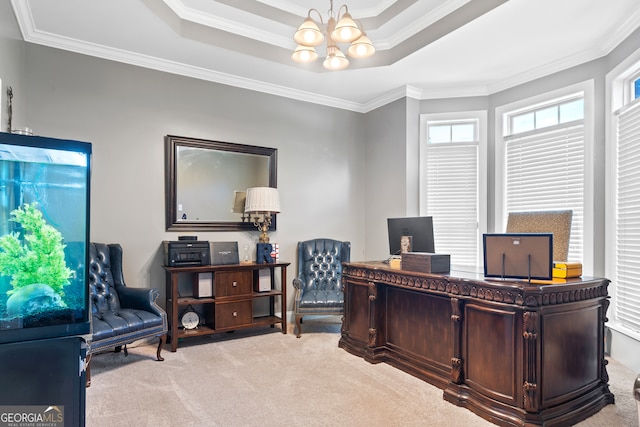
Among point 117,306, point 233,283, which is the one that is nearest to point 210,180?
point 233,283

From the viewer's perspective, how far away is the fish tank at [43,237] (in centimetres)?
144

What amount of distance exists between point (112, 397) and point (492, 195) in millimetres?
4491

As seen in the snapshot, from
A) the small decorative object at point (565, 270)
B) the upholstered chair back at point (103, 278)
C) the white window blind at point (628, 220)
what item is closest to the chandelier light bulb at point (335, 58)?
the small decorative object at point (565, 270)

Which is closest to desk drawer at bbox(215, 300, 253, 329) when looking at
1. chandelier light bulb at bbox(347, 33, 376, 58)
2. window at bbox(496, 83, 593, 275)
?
chandelier light bulb at bbox(347, 33, 376, 58)

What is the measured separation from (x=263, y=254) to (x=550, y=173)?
3.35m

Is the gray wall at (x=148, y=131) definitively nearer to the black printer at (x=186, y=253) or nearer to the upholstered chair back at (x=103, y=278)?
the upholstered chair back at (x=103, y=278)

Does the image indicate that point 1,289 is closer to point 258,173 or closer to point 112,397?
point 112,397

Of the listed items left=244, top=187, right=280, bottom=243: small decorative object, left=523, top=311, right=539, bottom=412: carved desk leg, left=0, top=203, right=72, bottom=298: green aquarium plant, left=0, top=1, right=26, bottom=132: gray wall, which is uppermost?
left=0, top=1, right=26, bottom=132: gray wall

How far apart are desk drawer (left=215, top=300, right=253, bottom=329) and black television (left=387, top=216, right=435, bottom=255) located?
1.74 m

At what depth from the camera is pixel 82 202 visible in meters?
1.59

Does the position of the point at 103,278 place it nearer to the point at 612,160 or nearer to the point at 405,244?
the point at 405,244

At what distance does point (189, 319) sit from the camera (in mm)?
4117

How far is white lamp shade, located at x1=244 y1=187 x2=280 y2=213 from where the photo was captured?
14.4 ft

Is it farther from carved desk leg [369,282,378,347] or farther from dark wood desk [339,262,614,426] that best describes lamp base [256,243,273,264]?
dark wood desk [339,262,614,426]
